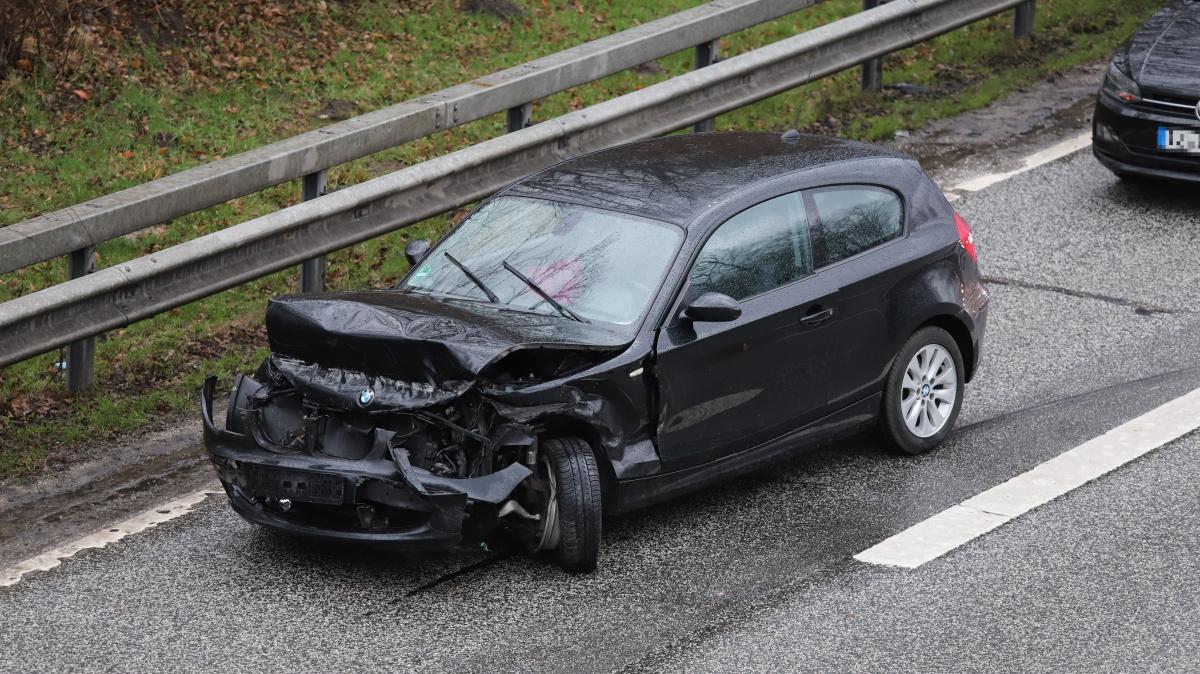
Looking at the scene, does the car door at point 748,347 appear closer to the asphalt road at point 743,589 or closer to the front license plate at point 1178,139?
the asphalt road at point 743,589

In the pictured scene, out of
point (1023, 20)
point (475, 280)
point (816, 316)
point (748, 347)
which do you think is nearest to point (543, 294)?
point (475, 280)

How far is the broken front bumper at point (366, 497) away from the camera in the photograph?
6367 mm

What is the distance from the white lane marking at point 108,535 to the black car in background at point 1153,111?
665cm

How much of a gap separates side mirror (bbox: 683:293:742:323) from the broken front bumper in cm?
104

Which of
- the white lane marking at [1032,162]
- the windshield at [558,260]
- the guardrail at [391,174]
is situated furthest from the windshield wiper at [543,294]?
the white lane marking at [1032,162]

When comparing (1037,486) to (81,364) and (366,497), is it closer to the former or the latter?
(366,497)

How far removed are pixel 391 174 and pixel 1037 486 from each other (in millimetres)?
3910

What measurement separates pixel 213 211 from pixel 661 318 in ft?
15.9


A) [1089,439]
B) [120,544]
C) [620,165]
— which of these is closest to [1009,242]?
[1089,439]

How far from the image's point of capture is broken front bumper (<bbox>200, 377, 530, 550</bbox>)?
6367 mm

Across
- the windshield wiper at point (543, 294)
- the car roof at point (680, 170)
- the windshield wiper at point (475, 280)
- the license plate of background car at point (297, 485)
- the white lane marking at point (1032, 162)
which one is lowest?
the white lane marking at point (1032, 162)

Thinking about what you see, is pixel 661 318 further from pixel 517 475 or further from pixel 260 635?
pixel 260 635

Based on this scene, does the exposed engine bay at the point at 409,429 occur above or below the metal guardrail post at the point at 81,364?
above

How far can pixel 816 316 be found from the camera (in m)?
7.50
